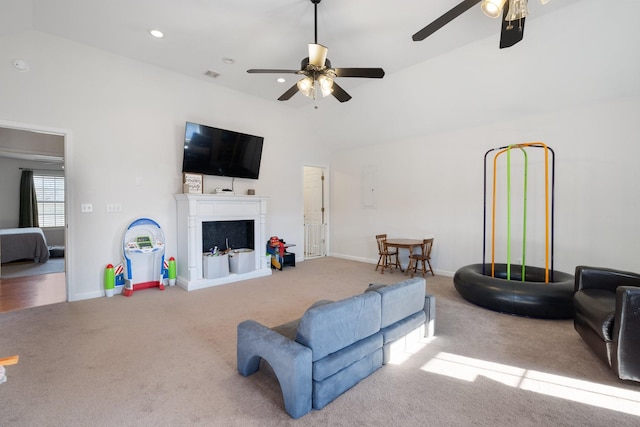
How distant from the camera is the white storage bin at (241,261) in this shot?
5.15m

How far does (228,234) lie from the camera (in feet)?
18.2

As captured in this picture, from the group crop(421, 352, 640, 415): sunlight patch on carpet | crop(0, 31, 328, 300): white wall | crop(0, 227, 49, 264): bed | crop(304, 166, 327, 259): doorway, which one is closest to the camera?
crop(421, 352, 640, 415): sunlight patch on carpet

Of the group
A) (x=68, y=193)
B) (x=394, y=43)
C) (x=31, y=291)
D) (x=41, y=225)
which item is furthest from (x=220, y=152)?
(x=41, y=225)

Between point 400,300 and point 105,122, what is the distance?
4560mm

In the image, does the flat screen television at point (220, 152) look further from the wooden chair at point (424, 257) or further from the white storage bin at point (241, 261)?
the wooden chair at point (424, 257)

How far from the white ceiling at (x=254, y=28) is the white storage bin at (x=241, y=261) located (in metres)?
3.03

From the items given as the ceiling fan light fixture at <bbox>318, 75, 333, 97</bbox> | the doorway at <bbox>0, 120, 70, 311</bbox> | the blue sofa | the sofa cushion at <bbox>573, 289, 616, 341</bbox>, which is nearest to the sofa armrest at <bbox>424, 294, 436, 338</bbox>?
the blue sofa

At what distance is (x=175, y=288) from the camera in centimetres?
466

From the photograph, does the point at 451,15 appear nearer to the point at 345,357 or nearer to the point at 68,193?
the point at 345,357

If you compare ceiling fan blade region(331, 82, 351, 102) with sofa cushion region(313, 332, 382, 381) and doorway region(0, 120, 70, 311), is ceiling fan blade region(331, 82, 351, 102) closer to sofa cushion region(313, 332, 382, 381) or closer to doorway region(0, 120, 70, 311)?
sofa cushion region(313, 332, 382, 381)

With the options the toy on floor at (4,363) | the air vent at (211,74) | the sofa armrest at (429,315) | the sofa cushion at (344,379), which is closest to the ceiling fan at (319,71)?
the air vent at (211,74)

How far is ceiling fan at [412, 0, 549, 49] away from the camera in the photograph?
6.46 feet

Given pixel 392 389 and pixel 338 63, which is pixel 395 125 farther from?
pixel 392 389

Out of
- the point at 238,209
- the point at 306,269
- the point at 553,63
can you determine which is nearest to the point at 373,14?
the point at 553,63
